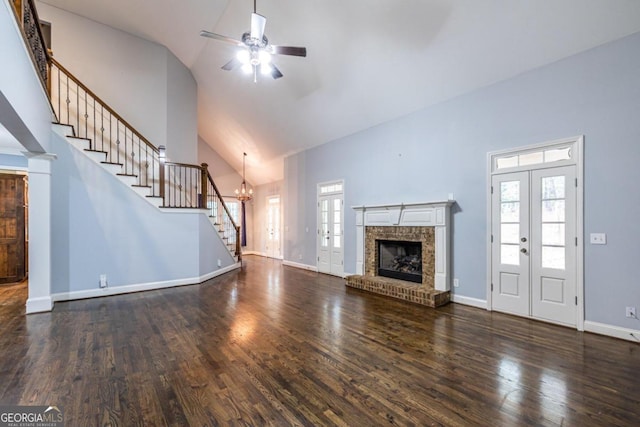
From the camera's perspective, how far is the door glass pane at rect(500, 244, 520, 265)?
13.5ft

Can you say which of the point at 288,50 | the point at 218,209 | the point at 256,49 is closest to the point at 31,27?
the point at 256,49

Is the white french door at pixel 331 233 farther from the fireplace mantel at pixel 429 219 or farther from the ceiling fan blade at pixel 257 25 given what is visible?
the ceiling fan blade at pixel 257 25

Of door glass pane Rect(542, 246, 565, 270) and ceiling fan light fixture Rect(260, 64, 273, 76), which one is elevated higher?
ceiling fan light fixture Rect(260, 64, 273, 76)

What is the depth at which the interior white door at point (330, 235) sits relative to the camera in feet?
23.1

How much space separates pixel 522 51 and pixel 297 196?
5998 millimetres

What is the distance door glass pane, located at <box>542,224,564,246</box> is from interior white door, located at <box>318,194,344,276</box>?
394 centimetres

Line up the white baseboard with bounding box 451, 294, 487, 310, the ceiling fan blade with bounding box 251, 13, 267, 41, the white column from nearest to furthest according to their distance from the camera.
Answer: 1. the ceiling fan blade with bounding box 251, 13, 267, 41
2. the white column
3. the white baseboard with bounding box 451, 294, 487, 310

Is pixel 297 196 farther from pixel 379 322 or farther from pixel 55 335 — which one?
pixel 55 335

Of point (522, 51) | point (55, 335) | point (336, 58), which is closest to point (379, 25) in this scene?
point (336, 58)

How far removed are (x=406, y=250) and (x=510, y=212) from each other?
2078 mm

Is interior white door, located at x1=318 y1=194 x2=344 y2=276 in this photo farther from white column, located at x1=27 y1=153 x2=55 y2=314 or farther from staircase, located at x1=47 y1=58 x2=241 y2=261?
white column, located at x1=27 y1=153 x2=55 y2=314

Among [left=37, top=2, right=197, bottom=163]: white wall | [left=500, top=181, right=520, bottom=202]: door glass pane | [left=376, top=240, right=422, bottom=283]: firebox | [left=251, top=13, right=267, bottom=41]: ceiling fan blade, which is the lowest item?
[left=376, top=240, right=422, bottom=283]: firebox

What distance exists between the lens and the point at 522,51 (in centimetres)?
376

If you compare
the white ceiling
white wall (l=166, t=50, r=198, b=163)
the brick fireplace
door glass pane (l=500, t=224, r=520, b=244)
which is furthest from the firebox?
white wall (l=166, t=50, r=198, b=163)
